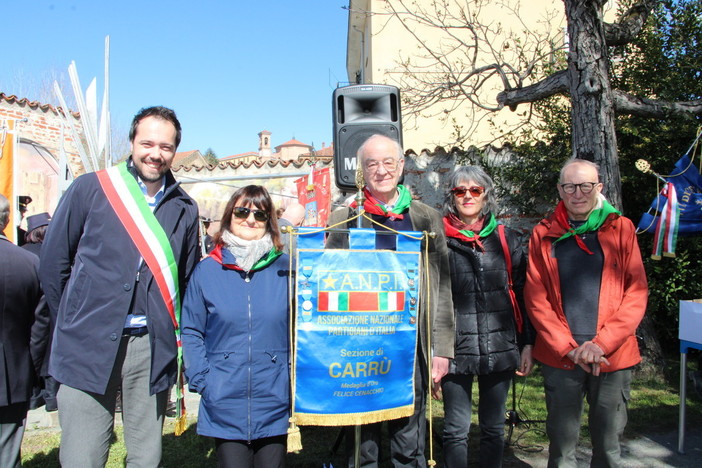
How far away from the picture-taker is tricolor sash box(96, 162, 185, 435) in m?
2.28

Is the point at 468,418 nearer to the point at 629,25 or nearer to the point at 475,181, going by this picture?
the point at 475,181

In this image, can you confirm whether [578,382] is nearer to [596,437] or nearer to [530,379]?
[596,437]

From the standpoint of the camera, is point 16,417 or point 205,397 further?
point 16,417

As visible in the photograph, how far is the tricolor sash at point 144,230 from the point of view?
7.47 ft

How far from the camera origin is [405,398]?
2.38 m

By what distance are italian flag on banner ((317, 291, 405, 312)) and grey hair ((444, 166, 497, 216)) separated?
2.86 ft

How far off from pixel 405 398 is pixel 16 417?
1.88 metres

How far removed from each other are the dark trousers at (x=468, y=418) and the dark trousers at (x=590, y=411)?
248 millimetres

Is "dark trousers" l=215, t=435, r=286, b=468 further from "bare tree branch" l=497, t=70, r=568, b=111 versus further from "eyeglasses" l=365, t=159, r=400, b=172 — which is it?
"bare tree branch" l=497, t=70, r=568, b=111

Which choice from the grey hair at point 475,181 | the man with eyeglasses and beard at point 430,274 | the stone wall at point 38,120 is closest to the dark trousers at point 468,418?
the man with eyeglasses and beard at point 430,274

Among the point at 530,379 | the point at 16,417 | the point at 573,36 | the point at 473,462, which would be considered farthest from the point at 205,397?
the point at 573,36

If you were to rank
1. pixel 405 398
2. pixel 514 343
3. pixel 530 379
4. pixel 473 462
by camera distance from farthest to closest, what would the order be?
pixel 530 379 → pixel 473 462 → pixel 514 343 → pixel 405 398

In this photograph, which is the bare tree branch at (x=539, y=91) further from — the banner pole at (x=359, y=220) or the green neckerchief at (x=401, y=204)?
the banner pole at (x=359, y=220)

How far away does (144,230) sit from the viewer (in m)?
2.29
